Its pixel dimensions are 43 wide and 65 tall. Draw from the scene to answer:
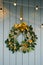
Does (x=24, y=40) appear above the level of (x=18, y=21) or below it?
below

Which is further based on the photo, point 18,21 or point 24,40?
point 18,21

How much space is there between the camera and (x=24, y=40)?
10.1 ft

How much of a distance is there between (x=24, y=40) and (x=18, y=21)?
400mm

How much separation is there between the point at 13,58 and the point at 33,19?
73 centimetres

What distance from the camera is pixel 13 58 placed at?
329cm

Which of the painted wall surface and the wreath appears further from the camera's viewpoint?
the painted wall surface

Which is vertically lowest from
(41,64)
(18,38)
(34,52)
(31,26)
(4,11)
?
(41,64)

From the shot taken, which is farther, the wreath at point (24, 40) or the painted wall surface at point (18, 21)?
the painted wall surface at point (18, 21)

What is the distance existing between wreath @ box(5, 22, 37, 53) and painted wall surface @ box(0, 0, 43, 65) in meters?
0.21

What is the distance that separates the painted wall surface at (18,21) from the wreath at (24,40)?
0.21 m

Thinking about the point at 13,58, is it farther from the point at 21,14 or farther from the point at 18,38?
the point at 21,14

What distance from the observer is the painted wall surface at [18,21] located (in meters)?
3.27

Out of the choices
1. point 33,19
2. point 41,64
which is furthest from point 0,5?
point 41,64

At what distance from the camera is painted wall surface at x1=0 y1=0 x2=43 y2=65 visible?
327 cm
